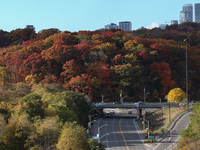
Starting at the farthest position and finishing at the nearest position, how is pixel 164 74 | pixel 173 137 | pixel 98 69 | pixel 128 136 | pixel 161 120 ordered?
pixel 164 74 → pixel 98 69 → pixel 161 120 → pixel 128 136 → pixel 173 137

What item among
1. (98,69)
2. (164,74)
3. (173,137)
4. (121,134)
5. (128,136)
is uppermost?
(98,69)

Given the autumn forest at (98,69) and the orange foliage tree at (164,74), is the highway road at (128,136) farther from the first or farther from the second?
the orange foliage tree at (164,74)

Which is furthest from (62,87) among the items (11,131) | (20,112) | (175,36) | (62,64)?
(175,36)

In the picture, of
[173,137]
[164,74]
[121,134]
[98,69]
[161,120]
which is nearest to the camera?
[173,137]

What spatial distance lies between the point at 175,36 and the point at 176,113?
333 feet

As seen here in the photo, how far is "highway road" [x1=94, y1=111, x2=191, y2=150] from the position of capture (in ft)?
229

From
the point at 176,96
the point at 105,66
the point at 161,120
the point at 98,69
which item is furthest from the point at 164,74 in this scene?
the point at 161,120

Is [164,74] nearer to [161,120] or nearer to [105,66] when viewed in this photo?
[105,66]

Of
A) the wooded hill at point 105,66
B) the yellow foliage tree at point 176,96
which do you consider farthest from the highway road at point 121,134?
the yellow foliage tree at point 176,96

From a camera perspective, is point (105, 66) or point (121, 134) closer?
point (121, 134)

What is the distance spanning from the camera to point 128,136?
268 feet

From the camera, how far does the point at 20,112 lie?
188 ft

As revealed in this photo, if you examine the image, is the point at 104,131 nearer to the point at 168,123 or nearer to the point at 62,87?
the point at 168,123

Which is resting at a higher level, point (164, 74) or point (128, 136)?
point (164, 74)
